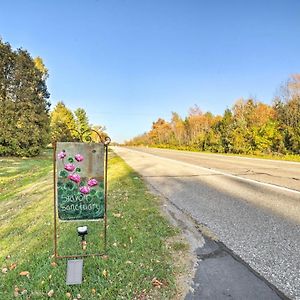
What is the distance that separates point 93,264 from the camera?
343 centimetres

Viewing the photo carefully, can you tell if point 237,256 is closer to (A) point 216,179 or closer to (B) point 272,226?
(B) point 272,226

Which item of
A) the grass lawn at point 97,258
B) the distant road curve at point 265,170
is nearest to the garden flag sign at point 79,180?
the grass lawn at point 97,258

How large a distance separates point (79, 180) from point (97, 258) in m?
1.05

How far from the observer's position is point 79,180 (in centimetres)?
335

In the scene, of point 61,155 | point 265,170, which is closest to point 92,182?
point 61,155

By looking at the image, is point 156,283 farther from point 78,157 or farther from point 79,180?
point 78,157

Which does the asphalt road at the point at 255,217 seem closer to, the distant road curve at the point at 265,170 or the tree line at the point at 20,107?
the distant road curve at the point at 265,170

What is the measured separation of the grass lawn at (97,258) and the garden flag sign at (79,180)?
2.14 feet

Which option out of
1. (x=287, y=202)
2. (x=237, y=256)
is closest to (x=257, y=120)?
(x=287, y=202)

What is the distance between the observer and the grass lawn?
292 centimetres

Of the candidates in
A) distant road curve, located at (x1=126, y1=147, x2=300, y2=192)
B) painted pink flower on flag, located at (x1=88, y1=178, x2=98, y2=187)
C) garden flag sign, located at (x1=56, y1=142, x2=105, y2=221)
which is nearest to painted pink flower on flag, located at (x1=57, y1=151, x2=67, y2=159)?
garden flag sign, located at (x1=56, y1=142, x2=105, y2=221)

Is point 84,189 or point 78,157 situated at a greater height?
point 78,157

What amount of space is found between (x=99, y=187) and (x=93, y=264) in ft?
3.10

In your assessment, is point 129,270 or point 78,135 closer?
point 129,270
